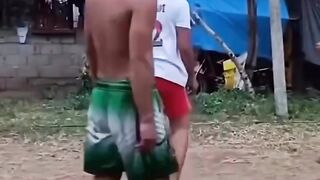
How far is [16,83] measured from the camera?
1274 cm

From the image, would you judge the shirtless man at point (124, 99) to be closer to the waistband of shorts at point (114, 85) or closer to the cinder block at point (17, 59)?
the waistband of shorts at point (114, 85)

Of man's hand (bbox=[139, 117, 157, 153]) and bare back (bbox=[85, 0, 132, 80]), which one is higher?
bare back (bbox=[85, 0, 132, 80])

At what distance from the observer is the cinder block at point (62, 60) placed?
1281 centimetres

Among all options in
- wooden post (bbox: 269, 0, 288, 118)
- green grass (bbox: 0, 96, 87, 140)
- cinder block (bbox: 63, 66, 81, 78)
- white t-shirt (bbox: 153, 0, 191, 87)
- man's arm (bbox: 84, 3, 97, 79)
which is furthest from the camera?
cinder block (bbox: 63, 66, 81, 78)

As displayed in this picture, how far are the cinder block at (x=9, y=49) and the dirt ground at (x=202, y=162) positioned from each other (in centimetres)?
493

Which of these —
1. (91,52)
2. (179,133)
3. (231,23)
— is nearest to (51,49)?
(231,23)

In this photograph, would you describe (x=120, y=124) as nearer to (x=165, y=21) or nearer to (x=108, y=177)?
(x=108, y=177)

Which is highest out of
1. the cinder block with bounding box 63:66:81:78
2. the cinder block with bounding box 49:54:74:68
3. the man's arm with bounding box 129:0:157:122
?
the cinder block with bounding box 49:54:74:68

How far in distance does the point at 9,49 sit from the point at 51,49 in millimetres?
605

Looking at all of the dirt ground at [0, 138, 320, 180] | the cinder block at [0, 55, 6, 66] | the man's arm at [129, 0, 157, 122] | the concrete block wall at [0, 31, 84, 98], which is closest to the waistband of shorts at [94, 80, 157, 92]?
the man's arm at [129, 0, 157, 122]

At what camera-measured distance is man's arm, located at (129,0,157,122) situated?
149 inches

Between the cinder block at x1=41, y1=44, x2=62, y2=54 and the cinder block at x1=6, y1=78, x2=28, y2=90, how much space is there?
0.51 meters

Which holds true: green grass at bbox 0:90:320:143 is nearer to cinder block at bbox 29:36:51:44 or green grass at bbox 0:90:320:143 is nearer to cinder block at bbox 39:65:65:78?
cinder block at bbox 39:65:65:78

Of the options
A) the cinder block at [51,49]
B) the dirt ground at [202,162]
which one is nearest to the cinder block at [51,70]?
the cinder block at [51,49]
